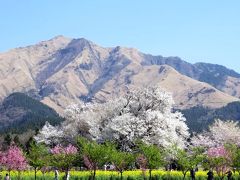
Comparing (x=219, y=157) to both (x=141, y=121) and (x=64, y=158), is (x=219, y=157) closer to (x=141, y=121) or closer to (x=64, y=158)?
(x=64, y=158)

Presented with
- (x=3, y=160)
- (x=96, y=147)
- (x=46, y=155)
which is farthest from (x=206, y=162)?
(x=3, y=160)

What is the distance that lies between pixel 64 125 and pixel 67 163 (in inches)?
1647

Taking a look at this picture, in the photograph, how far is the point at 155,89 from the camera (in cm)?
7406

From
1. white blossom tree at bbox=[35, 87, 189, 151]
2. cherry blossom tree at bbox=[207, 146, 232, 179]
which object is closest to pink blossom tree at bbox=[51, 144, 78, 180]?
cherry blossom tree at bbox=[207, 146, 232, 179]

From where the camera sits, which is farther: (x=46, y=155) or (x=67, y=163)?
(x=46, y=155)

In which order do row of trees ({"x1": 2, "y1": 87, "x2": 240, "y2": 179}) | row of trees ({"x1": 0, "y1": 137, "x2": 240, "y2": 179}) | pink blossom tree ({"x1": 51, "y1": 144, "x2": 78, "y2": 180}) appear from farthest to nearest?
pink blossom tree ({"x1": 51, "y1": 144, "x2": 78, "y2": 180}) → row of trees ({"x1": 2, "y1": 87, "x2": 240, "y2": 179}) → row of trees ({"x1": 0, "y1": 137, "x2": 240, "y2": 179})

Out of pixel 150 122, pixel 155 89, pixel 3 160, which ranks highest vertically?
pixel 155 89

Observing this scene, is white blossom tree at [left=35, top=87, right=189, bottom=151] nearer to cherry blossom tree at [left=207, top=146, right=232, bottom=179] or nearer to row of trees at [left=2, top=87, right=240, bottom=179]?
row of trees at [left=2, top=87, right=240, bottom=179]

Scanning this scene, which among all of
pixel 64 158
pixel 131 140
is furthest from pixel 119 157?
pixel 131 140

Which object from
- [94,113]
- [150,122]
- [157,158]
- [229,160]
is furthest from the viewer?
[94,113]

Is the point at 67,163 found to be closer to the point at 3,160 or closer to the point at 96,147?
the point at 96,147

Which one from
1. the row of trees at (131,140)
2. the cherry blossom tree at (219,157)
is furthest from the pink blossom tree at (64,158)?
the cherry blossom tree at (219,157)

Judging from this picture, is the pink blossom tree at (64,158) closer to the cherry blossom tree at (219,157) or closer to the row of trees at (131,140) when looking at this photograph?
the row of trees at (131,140)

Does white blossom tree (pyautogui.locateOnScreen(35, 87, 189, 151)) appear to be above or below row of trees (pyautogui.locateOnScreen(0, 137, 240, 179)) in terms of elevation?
above
